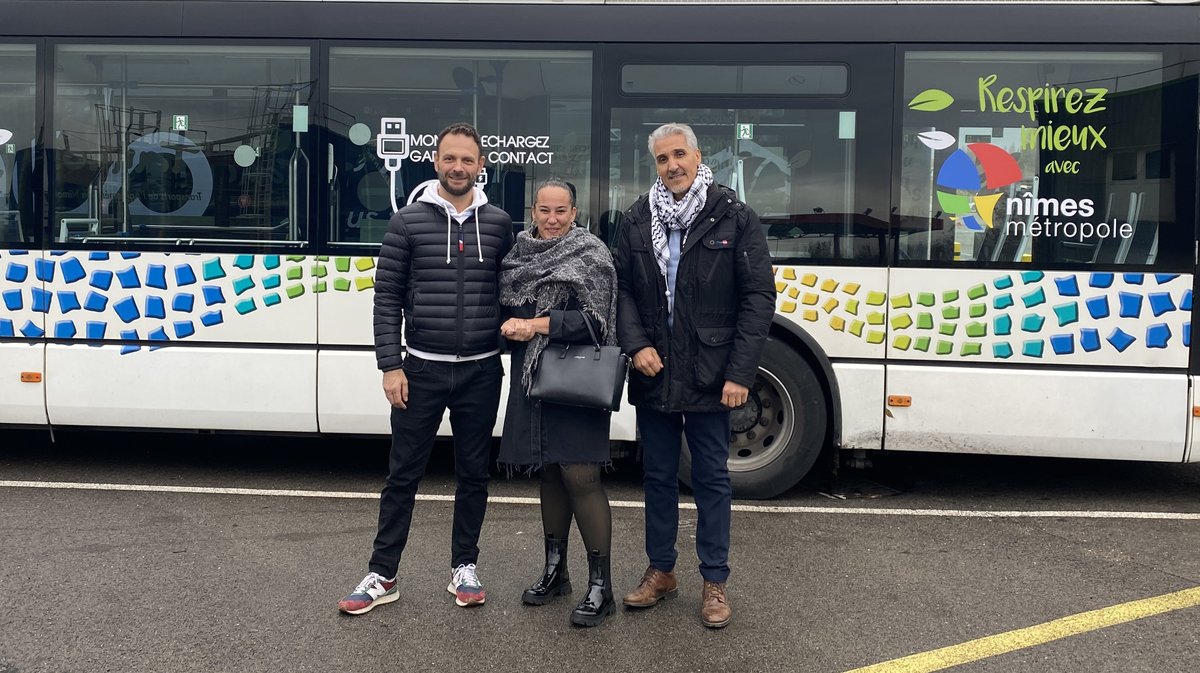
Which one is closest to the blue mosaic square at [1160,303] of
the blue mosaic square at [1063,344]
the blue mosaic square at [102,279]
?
the blue mosaic square at [1063,344]

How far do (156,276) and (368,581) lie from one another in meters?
2.94

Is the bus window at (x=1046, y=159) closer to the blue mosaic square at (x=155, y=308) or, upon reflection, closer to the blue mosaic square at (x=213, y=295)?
the blue mosaic square at (x=213, y=295)

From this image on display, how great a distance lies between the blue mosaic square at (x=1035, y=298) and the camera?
5945 millimetres

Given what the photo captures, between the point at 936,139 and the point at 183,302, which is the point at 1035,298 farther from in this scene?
the point at 183,302

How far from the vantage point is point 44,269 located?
6.51 m

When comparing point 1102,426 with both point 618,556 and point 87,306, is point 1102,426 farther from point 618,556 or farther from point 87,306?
point 87,306

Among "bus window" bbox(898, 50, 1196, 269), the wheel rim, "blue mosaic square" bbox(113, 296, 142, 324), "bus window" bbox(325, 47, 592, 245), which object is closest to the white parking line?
the wheel rim

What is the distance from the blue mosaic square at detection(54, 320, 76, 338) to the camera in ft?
21.2

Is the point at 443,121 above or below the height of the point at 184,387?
above

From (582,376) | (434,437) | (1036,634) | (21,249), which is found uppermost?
(21,249)

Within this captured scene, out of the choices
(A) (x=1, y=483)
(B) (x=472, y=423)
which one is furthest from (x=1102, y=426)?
(A) (x=1, y=483)

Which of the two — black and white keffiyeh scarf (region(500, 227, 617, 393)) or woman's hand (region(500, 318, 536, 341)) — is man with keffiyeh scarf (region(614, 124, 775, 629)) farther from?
woman's hand (region(500, 318, 536, 341))

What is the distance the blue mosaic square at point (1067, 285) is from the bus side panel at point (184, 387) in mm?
4224

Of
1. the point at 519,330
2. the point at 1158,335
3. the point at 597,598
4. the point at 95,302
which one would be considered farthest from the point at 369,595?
the point at 1158,335
